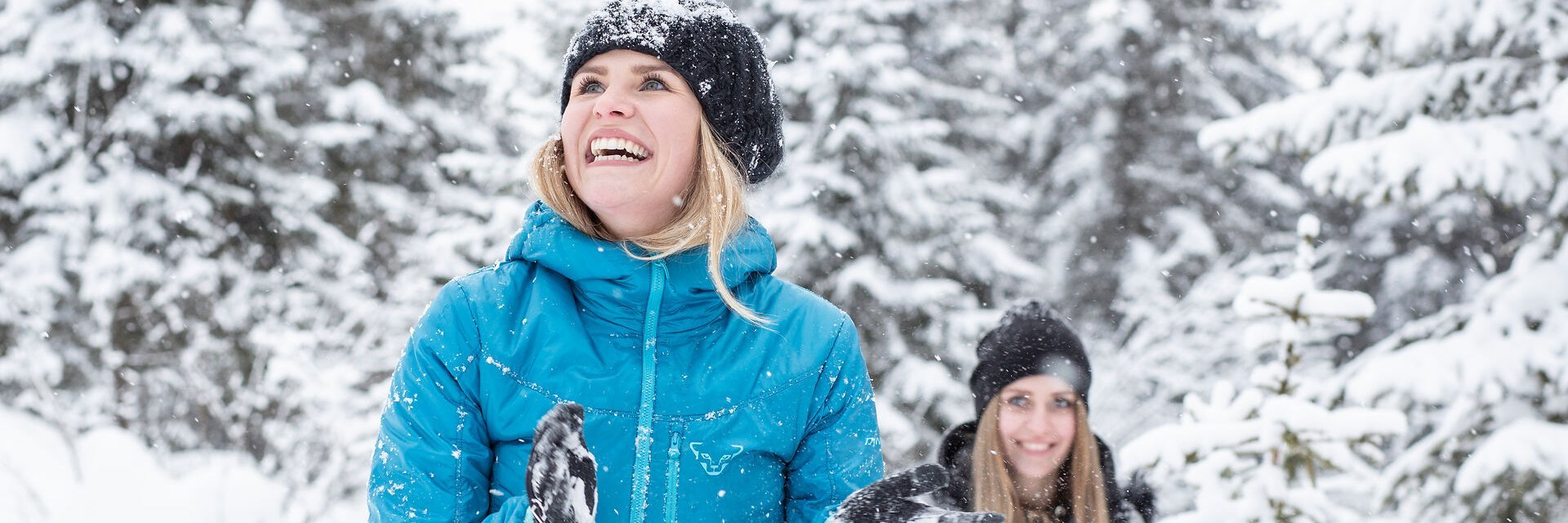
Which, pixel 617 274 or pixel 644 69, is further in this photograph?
pixel 644 69

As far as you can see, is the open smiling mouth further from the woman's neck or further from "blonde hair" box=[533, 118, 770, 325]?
the woman's neck

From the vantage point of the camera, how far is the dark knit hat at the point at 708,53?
6.06 ft

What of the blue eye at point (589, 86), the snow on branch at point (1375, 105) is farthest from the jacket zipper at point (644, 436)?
the snow on branch at point (1375, 105)

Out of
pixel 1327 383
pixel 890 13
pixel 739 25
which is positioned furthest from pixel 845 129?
pixel 739 25

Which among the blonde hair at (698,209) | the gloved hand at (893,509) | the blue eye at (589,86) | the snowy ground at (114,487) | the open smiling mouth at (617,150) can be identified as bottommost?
the snowy ground at (114,487)

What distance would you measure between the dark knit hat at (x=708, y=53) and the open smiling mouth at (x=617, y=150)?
0.18 meters

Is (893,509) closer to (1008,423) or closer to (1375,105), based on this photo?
(1008,423)

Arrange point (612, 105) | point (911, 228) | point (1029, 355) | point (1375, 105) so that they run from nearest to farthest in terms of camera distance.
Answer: point (612, 105), point (1029, 355), point (1375, 105), point (911, 228)

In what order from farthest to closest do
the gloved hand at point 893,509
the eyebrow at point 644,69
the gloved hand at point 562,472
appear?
the eyebrow at point 644,69, the gloved hand at point 893,509, the gloved hand at point 562,472

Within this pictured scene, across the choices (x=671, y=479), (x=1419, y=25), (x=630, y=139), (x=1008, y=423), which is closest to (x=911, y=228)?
(x=1419, y=25)

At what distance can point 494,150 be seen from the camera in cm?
1220

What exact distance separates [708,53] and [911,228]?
7349 mm

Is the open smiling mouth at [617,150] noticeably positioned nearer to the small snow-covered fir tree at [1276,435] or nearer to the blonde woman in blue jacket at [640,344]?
the blonde woman in blue jacket at [640,344]

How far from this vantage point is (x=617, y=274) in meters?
1.70
